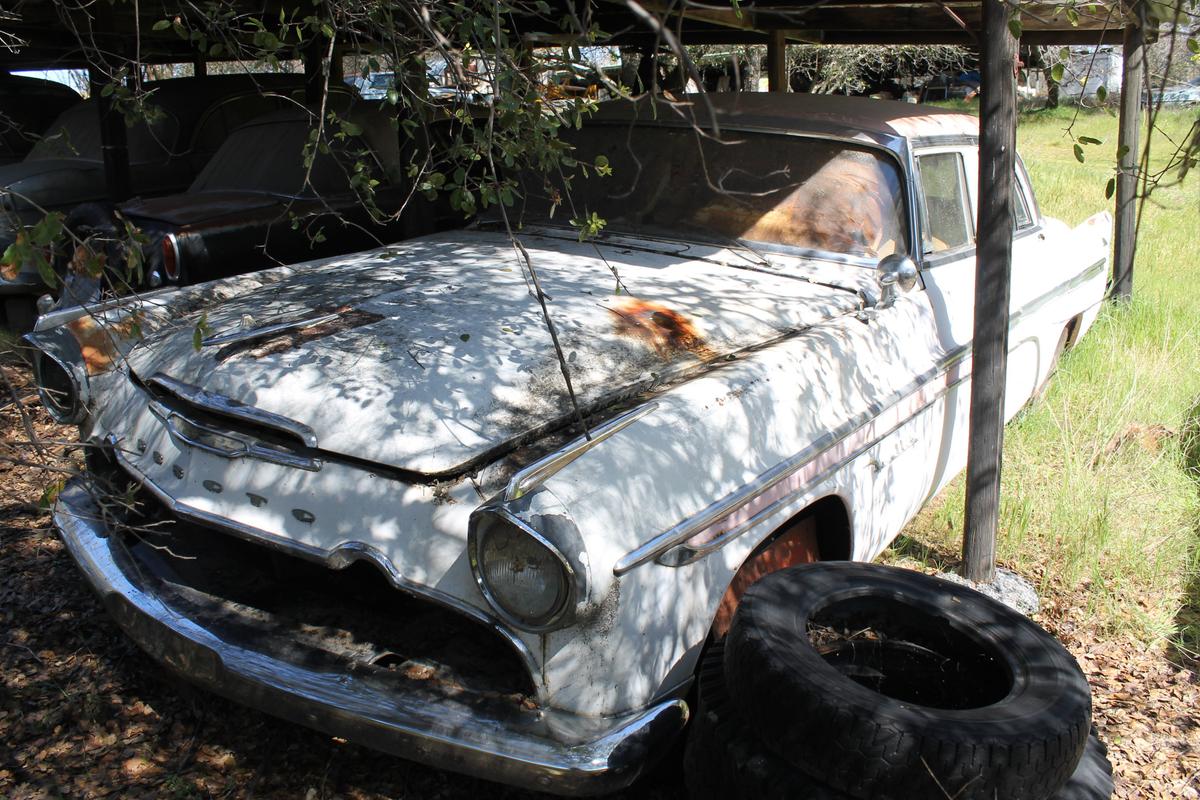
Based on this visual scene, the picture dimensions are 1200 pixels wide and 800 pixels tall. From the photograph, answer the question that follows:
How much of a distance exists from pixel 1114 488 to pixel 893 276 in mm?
1525

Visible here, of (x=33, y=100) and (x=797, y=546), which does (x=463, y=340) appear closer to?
(x=797, y=546)

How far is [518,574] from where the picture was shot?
2.10 meters

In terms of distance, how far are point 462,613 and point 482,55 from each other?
1304mm

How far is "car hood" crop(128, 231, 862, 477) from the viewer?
247 cm

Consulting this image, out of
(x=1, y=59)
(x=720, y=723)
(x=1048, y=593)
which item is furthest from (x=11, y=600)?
(x=1, y=59)

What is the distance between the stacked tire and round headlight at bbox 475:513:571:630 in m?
0.42

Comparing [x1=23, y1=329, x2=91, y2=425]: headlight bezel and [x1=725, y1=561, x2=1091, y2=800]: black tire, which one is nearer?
[x1=725, y1=561, x2=1091, y2=800]: black tire

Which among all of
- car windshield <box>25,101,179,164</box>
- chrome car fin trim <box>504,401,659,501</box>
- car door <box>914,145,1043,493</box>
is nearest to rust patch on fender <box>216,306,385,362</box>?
chrome car fin trim <box>504,401,659,501</box>

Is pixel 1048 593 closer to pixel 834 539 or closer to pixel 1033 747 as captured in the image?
pixel 834 539

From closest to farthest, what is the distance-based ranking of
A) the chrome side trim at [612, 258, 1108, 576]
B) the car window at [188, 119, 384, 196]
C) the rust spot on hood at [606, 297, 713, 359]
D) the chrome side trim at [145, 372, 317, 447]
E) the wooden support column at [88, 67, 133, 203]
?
the chrome side trim at [612, 258, 1108, 576] → the chrome side trim at [145, 372, 317, 447] → the rust spot on hood at [606, 297, 713, 359] → the car window at [188, 119, 384, 196] → the wooden support column at [88, 67, 133, 203]

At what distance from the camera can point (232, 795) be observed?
2551 mm

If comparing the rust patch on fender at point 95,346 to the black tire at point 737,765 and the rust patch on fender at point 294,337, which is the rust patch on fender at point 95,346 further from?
the black tire at point 737,765

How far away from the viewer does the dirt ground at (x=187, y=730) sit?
260 cm

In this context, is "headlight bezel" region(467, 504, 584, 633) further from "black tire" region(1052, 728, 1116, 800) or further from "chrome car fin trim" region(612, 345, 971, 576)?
"black tire" region(1052, 728, 1116, 800)
